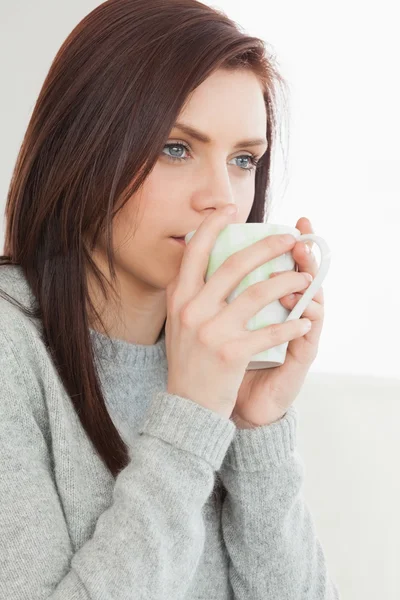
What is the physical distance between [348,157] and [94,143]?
141cm

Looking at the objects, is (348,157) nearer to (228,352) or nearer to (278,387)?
(278,387)

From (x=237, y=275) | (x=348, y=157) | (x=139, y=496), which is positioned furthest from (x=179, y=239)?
(x=348, y=157)

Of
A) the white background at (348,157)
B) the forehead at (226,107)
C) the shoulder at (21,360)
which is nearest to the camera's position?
the shoulder at (21,360)

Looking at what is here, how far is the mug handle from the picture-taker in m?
0.95

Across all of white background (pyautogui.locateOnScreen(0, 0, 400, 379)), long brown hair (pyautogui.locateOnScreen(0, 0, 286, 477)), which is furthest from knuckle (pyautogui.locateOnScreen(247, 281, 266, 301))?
white background (pyautogui.locateOnScreen(0, 0, 400, 379))

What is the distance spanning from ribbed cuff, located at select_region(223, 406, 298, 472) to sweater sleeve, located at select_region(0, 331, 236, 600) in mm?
200

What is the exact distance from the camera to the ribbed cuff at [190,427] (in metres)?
0.97

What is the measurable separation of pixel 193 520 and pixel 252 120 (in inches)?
22.6

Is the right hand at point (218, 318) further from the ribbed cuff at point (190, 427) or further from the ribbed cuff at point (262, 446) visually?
the ribbed cuff at point (262, 446)

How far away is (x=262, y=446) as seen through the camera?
3.91ft

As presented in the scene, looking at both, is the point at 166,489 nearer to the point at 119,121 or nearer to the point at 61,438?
the point at 61,438

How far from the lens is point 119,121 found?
3.79 ft

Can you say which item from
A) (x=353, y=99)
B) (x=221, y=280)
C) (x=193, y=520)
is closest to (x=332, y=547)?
(x=193, y=520)

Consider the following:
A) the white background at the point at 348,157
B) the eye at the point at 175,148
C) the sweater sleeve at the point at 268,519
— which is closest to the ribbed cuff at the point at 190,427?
the sweater sleeve at the point at 268,519
